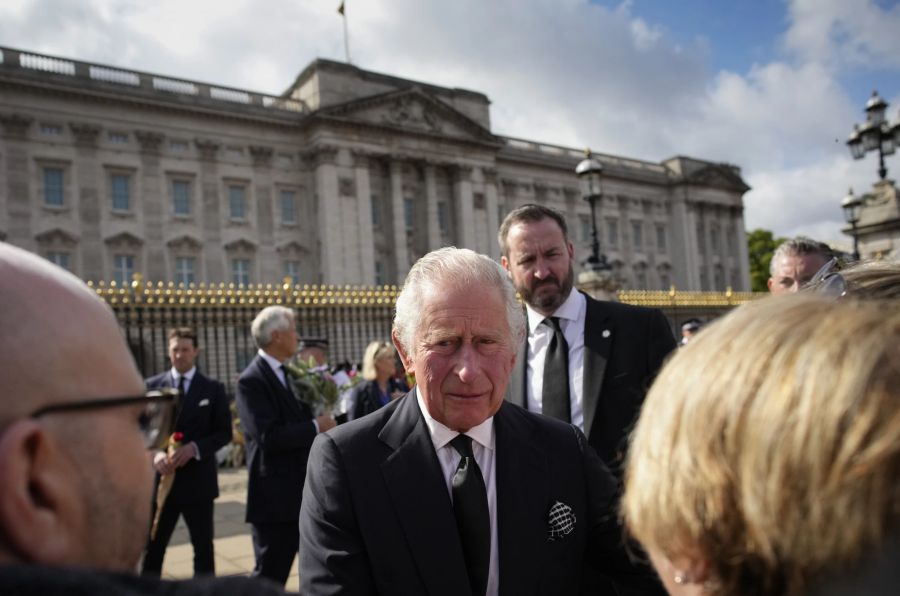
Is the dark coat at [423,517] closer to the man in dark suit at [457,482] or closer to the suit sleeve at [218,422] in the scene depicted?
the man in dark suit at [457,482]

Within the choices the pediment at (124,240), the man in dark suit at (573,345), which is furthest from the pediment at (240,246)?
the man in dark suit at (573,345)

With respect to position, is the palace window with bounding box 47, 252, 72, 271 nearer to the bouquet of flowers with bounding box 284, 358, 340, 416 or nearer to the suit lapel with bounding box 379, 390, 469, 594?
the bouquet of flowers with bounding box 284, 358, 340, 416

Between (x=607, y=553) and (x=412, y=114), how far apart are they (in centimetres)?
3845

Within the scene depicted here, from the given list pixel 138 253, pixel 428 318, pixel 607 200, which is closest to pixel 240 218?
pixel 138 253

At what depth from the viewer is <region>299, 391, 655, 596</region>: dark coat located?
2.05 meters

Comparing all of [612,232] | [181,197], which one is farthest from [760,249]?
[181,197]

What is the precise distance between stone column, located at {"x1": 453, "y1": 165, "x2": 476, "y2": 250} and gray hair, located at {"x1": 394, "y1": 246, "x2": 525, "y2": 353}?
3762cm

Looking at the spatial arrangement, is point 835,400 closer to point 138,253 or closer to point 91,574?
point 91,574

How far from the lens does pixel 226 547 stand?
23.1ft

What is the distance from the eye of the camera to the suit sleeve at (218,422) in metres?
5.83

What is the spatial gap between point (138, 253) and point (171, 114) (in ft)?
22.3

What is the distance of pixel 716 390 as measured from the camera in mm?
988

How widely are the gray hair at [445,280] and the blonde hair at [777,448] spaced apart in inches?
51.7

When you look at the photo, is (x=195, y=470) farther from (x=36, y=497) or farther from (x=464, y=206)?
(x=464, y=206)
